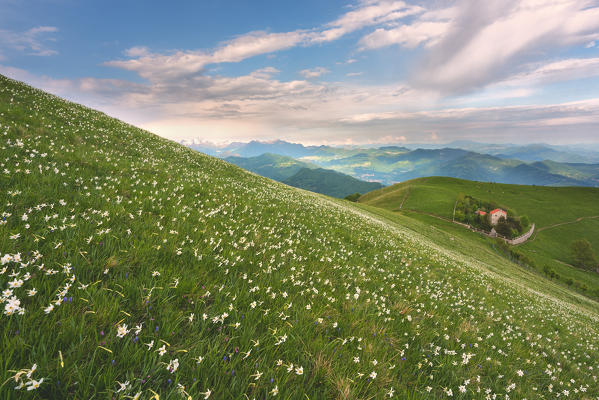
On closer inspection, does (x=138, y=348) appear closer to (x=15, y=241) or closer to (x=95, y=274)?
(x=95, y=274)

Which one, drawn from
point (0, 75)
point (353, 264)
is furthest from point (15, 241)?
point (0, 75)

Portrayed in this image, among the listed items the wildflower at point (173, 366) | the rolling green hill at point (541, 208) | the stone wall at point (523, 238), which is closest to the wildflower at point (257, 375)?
the wildflower at point (173, 366)

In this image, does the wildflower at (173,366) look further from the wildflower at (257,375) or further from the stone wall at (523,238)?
the stone wall at (523,238)

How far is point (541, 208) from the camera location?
13800 centimetres

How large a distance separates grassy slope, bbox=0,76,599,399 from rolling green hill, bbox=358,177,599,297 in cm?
10815

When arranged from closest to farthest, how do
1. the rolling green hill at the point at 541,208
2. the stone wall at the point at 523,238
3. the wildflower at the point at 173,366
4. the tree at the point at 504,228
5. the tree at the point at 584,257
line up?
the wildflower at the point at 173,366, the tree at the point at 584,257, the rolling green hill at the point at 541,208, the stone wall at the point at 523,238, the tree at the point at 504,228

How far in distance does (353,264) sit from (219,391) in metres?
5.47

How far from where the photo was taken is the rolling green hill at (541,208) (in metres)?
95.5

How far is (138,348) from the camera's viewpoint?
2.08 meters

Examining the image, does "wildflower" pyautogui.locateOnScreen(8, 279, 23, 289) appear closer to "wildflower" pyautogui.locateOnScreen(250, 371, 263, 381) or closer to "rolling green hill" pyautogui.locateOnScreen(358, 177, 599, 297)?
"wildflower" pyautogui.locateOnScreen(250, 371, 263, 381)

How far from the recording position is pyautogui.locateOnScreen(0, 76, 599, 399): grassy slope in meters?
1.98

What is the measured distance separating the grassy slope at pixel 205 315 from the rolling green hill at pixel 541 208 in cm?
10815

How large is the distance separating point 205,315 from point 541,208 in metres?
201

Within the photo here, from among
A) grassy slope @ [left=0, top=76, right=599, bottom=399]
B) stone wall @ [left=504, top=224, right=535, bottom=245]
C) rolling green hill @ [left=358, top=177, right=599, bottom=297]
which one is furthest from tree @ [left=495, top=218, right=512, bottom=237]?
grassy slope @ [left=0, top=76, right=599, bottom=399]
